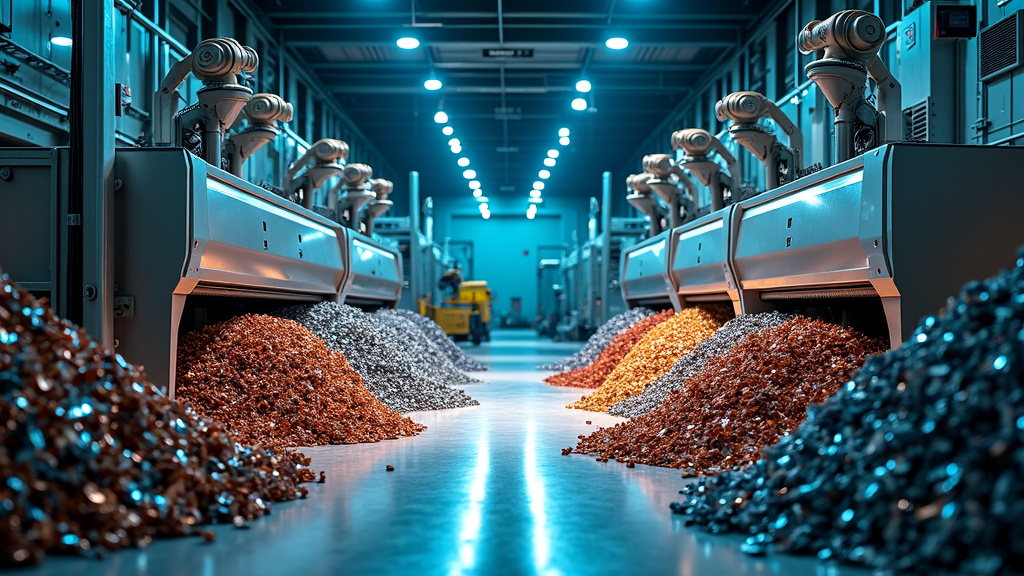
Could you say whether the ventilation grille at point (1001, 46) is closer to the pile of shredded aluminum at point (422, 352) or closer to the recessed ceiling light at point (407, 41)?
the pile of shredded aluminum at point (422, 352)

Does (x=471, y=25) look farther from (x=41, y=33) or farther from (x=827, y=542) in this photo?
(x=827, y=542)

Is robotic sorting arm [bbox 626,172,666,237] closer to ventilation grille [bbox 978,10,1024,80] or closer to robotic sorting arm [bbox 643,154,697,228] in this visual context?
robotic sorting arm [bbox 643,154,697,228]

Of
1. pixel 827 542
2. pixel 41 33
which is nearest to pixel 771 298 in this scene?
pixel 827 542

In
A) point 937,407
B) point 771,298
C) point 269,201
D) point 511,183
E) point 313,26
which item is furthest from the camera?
point 511,183

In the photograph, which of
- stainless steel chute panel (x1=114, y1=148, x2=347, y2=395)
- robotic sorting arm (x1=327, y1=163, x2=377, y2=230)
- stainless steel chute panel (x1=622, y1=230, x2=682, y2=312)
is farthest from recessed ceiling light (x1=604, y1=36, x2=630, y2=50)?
stainless steel chute panel (x1=114, y1=148, x2=347, y2=395)

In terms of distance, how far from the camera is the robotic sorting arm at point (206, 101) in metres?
6.02

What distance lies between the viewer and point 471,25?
47.3 ft

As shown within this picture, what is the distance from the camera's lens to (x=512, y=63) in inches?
639

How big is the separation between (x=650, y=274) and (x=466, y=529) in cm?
794

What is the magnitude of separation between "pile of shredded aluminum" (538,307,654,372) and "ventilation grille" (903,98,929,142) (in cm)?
410

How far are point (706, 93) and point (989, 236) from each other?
14.1 metres

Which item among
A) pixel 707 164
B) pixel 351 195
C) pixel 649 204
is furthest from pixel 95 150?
pixel 649 204

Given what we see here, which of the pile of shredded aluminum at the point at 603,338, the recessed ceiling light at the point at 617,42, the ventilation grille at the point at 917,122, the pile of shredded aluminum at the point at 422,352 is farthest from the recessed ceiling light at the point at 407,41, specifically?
the ventilation grille at the point at 917,122

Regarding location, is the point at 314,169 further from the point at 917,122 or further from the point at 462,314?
the point at 462,314
